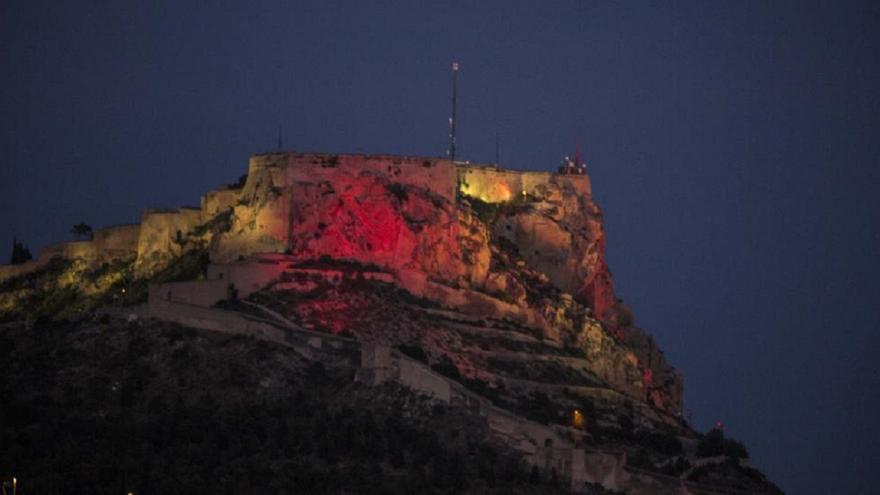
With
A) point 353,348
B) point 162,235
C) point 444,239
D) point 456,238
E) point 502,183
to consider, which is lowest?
point 353,348

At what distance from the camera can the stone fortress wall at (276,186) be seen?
4791 inches

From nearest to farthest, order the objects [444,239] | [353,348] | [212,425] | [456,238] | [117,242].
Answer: [212,425], [353,348], [444,239], [456,238], [117,242]

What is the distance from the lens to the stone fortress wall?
12169cm

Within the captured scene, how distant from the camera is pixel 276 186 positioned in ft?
398

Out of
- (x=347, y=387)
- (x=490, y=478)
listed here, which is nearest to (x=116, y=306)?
(x=347, y=387)

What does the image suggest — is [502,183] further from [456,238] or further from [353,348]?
[353,348]

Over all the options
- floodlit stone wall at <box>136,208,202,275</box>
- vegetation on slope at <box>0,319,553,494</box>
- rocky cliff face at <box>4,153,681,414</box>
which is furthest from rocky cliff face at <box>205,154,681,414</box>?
vegetation on slope at <box>0,319,553,494</box>

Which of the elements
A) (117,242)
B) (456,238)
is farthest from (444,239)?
(117,242)

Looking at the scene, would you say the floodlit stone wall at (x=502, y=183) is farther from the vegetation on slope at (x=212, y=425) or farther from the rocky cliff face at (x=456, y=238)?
the vegetation on slope at (x=212, y=425)

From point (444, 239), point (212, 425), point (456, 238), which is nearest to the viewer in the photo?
point (212, 425)

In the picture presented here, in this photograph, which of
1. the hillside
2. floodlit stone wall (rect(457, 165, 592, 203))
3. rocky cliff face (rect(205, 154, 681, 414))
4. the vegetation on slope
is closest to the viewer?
the vegetation on slope

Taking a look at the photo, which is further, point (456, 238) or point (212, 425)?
point (456, 238)

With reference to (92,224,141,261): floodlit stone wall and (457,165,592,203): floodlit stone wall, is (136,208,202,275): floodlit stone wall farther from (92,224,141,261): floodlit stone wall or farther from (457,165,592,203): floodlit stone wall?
(457,165,592,203): floodlit stone wall

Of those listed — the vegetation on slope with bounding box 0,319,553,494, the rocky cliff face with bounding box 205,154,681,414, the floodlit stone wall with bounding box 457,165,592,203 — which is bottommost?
the vegetation on slope with bounding box 0,319,553,494
